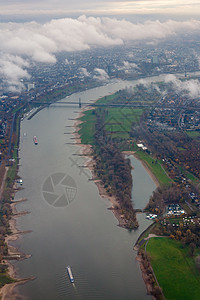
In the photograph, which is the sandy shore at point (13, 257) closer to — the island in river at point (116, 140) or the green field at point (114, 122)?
the island in river at point (116, 140)

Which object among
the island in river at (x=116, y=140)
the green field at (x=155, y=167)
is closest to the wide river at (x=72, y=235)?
the green field at (x=155, y=167)

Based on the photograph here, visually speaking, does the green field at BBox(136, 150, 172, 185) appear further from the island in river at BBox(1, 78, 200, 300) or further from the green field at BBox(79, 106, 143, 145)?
the green field at BBox(79, 106, 143, 145)

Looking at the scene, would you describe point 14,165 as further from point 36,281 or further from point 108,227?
point 36,281

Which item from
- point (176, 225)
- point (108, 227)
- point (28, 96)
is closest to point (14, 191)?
point (108, 227)

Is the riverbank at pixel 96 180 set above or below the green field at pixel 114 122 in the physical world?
below

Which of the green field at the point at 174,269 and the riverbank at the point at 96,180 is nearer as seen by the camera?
the green field at the point at 174,269

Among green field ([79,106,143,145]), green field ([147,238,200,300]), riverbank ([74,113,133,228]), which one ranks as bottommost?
green field ([147,238,200,300])

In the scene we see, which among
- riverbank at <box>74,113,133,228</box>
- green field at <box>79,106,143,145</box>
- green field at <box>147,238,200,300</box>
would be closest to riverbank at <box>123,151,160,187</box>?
riverbank at <box>74,113,133,228</box>
